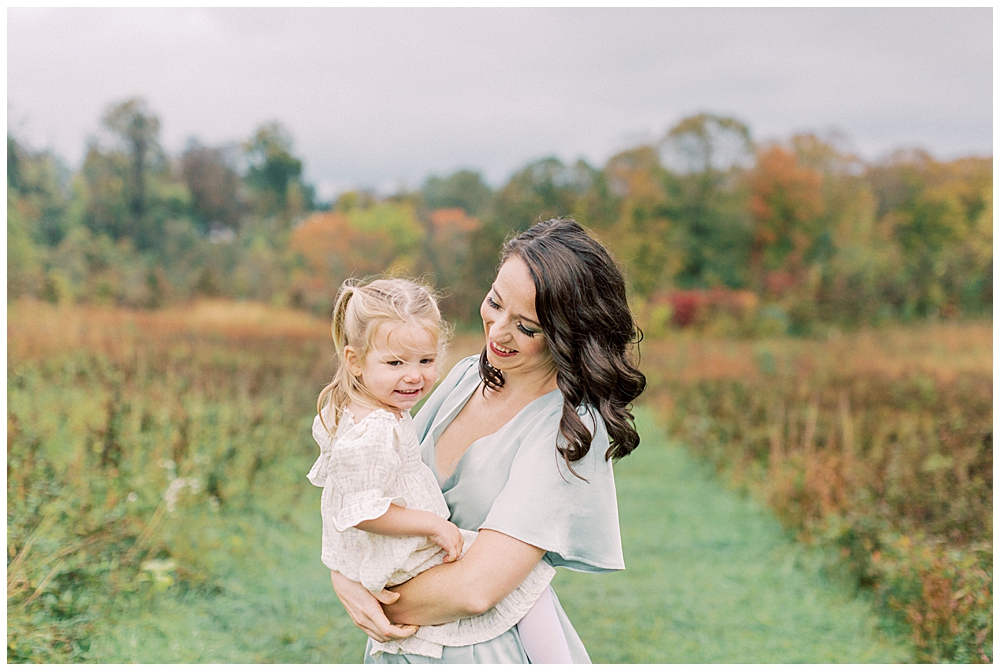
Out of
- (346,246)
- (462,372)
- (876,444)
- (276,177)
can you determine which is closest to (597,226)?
(346,246)

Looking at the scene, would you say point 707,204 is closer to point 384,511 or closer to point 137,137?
point 137,137

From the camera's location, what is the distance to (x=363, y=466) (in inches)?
69.1

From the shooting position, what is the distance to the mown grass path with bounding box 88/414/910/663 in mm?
4160

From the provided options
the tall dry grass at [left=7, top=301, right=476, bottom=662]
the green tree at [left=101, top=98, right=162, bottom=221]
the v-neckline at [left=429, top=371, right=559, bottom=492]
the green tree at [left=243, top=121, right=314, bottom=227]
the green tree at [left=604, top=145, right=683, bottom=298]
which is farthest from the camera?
the green tree at [left=604, top=145, right=683, bottom=298]

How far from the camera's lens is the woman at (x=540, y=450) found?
1.78m

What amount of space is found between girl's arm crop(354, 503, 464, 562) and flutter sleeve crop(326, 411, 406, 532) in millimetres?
30

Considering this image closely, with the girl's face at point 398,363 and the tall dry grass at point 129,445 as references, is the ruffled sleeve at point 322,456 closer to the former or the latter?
the girl's face at point 398,363

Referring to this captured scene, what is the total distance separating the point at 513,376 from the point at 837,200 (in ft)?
34.3

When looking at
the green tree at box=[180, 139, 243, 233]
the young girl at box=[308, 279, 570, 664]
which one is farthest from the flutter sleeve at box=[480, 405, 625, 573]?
the green tree at box=[180, 139, 243, 233]

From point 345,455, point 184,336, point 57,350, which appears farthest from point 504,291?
point 184,336

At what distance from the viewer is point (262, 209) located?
1048cm

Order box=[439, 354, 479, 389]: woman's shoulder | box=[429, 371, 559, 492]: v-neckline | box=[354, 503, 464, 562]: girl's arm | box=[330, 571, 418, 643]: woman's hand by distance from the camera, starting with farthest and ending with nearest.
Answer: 1. box=[439, 354, 479, 389]: woman's shoulder
2. box=[429, 371, 559, 492]: v-neckline
3. box=[330, 571, 418, 643]: woman's hand
4. box=[354, 503, 464, 562]: girl's arm

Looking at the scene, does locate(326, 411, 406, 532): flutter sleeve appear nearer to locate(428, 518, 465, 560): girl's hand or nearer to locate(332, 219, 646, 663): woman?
locate(428, 518, 465, 560): girl's hand

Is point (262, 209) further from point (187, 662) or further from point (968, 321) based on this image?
point (968, 321)
